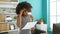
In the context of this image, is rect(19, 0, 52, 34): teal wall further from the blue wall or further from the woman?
the woman

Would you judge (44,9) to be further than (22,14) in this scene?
Yes

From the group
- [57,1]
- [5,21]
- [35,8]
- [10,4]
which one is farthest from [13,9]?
[57,1]

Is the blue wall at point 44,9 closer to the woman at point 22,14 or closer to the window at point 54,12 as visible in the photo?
the window at point 54,12

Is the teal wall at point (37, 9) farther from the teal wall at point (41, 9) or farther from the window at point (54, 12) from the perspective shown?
the window at point (54, 12)

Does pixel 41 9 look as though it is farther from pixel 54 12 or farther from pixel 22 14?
pixel 22 14

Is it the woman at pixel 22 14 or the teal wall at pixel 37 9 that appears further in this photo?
the teal wall at pixel 37 9

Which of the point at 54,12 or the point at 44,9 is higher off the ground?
the point at 44,9

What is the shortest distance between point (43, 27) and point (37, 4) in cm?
112

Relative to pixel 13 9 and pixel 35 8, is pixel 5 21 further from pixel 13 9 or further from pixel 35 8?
pixel 35 8

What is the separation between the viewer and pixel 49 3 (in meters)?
5.02

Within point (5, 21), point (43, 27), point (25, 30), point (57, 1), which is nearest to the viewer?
point (25, 30)

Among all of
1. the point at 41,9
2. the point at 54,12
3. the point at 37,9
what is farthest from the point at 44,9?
the point at 54,12

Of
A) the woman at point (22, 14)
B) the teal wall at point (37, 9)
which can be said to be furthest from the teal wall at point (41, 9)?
the woman at point (22, 14)

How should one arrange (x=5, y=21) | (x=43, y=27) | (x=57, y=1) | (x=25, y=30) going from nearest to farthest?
(x=25, y=30) → (x=5, y=21) → (x=43, y=27) → (x=57, y=1)
